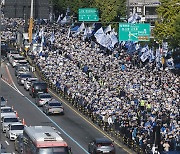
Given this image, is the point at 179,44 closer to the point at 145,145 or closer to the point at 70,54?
the point at 70,54

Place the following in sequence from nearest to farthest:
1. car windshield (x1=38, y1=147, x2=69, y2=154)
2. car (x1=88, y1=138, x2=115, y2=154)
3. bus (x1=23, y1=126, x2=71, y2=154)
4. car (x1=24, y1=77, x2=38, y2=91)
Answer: car windshield (x1=38, y1=147, x2=69, y2=154), bus (x1=23, y1=126, x2=71, y2=154), car (x1=88, y1=138, x2=115, y2=154), car (x1=24, y1=77, x2=38, y2=91)

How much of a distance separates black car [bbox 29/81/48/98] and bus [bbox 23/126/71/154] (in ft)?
84.9

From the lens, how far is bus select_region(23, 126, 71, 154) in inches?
1633

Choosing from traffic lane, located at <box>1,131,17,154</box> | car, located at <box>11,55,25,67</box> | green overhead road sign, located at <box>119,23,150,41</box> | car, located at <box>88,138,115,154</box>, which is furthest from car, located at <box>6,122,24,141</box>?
car, located at <box>11,55,25,67</box>

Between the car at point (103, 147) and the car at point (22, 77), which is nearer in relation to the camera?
the car at point (103, 147)

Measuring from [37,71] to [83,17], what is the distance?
890cm

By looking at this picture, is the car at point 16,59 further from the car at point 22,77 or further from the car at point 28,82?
the car at point 28,82

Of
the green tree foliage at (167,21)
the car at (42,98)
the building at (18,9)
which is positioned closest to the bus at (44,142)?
the car at (42,98)

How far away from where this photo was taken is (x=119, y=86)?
63812mm

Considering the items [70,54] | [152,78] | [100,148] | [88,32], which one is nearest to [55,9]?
[88,32]

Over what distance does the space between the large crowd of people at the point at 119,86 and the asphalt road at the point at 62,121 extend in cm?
119

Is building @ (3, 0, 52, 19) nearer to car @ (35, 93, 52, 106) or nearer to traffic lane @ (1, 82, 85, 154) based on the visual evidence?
traffic lane @ (1, 82, 85, 154)

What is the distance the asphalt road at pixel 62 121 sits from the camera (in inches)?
2111

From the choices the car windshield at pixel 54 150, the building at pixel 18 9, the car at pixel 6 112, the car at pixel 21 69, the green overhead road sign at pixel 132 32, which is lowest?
the car at pixel 6 112
